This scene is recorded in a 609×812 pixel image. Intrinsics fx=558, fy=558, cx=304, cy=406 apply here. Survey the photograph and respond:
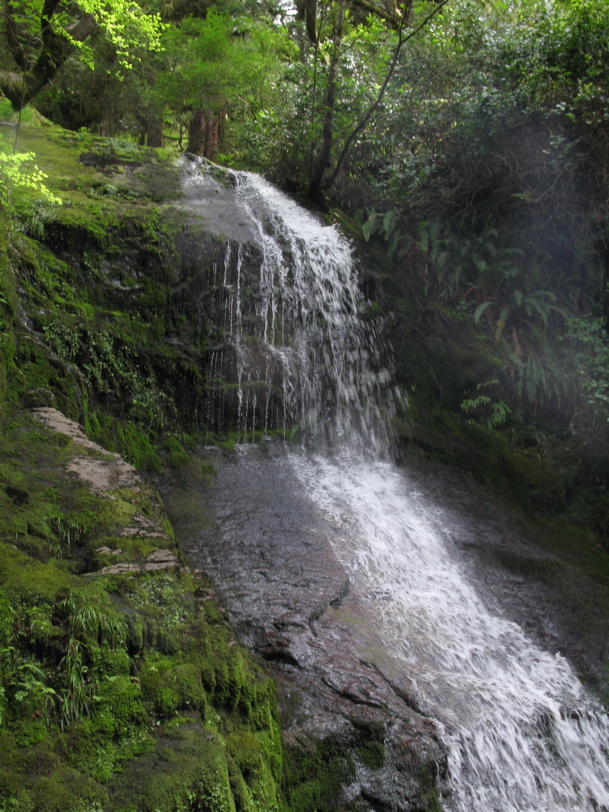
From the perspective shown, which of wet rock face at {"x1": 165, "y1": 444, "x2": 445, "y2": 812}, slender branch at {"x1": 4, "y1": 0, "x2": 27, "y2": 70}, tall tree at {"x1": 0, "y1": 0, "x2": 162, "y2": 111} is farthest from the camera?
tall tree at {"x1": 0, "y1": 0, "x2": 162, "y2": 111}

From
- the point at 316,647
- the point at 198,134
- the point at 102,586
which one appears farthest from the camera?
the point at 198,134

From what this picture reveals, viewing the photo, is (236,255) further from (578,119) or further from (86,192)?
(578,119)

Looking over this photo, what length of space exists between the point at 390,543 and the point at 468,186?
7606 millimetres

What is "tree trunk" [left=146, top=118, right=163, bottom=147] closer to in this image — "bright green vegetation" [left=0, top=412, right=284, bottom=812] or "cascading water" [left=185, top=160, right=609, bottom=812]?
"cascading water" [left=185, top=160, right=609, bottom=812]

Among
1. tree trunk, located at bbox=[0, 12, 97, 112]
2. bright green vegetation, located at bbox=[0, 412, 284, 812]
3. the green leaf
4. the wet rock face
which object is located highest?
tree trunk, located at bbox=[0, 12, 97, 112]

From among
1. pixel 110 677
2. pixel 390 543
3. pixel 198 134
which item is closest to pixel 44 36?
pixel 198 134

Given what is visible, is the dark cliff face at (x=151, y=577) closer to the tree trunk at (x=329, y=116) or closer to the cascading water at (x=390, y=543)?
the cascading water at (x=390, y=543)

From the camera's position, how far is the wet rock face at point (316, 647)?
12.0ft

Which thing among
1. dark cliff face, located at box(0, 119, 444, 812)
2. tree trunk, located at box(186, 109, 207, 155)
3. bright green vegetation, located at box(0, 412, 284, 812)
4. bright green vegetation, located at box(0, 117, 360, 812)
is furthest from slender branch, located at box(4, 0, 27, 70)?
tree trunk, located at box(186, 109, 207, 155)

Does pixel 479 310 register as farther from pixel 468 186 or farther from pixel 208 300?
pixel 208 300

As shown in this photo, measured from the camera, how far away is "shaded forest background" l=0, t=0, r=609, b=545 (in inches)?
352

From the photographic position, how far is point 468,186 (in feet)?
35.2

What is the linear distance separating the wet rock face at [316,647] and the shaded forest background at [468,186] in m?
3.23

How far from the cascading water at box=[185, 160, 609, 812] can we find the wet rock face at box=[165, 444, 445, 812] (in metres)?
0.22
